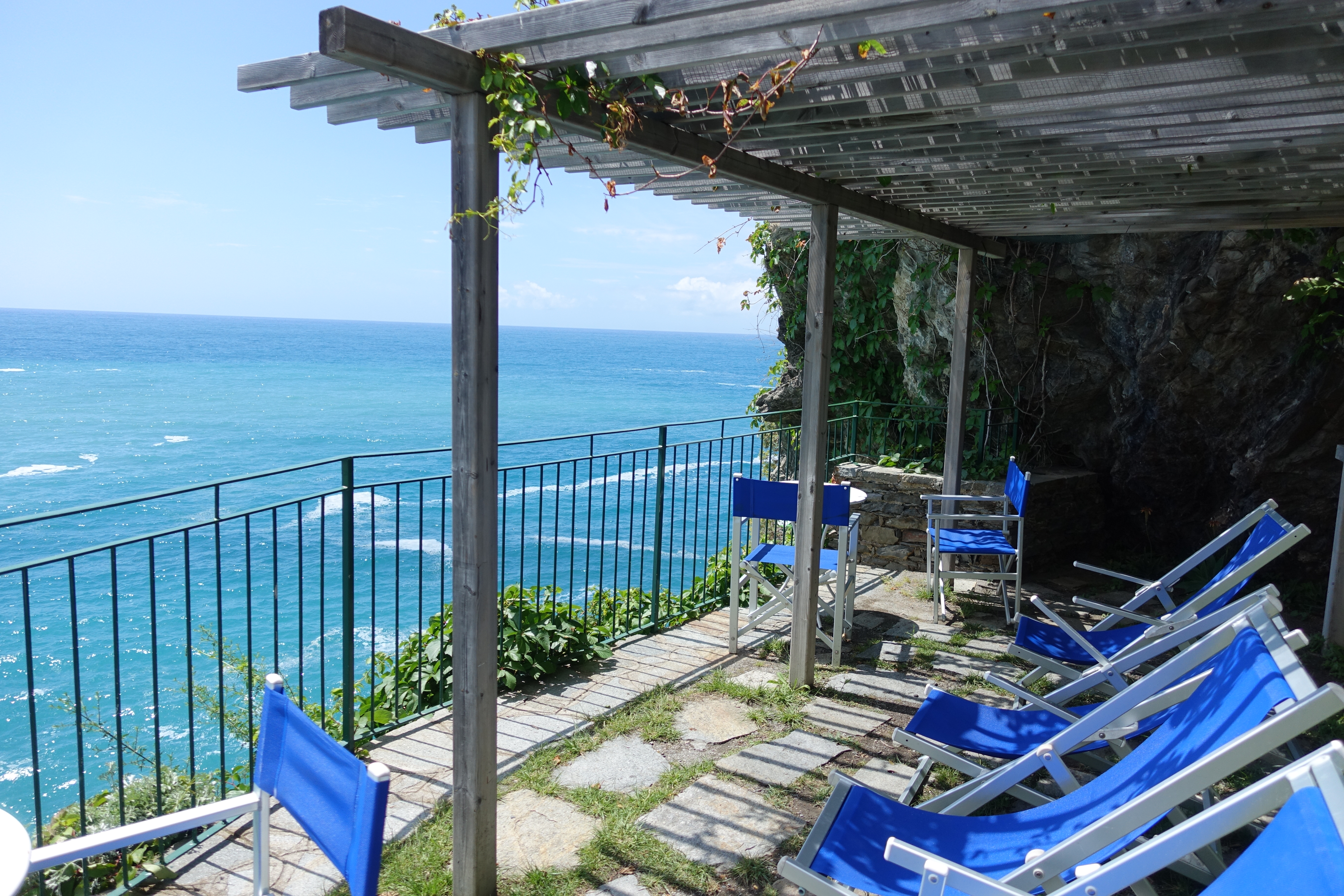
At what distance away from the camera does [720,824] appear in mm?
3184

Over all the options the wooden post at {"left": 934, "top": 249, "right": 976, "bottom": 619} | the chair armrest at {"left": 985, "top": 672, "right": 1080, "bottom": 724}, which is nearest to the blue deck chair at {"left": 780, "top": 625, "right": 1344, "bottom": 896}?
the chair armrest at {"left": 985, "top": 672, "right": 1080, "bottom": 724}

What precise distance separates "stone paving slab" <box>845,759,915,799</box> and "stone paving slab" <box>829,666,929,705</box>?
0.75m

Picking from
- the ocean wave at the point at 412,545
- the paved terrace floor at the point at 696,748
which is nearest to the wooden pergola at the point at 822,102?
the paved terrace floor at the point at 696,748

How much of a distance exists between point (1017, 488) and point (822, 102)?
3897mm

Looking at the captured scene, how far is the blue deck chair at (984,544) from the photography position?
577cm

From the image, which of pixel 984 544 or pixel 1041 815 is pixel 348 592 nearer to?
pixel 1041 815

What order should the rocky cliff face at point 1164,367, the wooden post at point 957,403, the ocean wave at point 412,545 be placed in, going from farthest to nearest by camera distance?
the ocean wave at point 412,545, the wooden post at point 957,403, the rocky cliff face at point 1164,367

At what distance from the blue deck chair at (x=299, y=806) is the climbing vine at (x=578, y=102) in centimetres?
140

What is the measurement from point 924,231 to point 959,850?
4.30 metres

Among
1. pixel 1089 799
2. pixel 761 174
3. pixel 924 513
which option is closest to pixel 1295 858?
pixel 1089 799

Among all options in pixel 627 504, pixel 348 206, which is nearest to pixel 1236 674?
pixel 627 504

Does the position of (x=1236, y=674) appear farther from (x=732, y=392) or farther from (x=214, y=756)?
(x=732, y=392)

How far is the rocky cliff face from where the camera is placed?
672 centimetres

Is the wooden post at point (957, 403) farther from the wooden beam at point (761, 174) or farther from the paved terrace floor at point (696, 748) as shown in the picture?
the paved terrace floor at point (696, 748)
